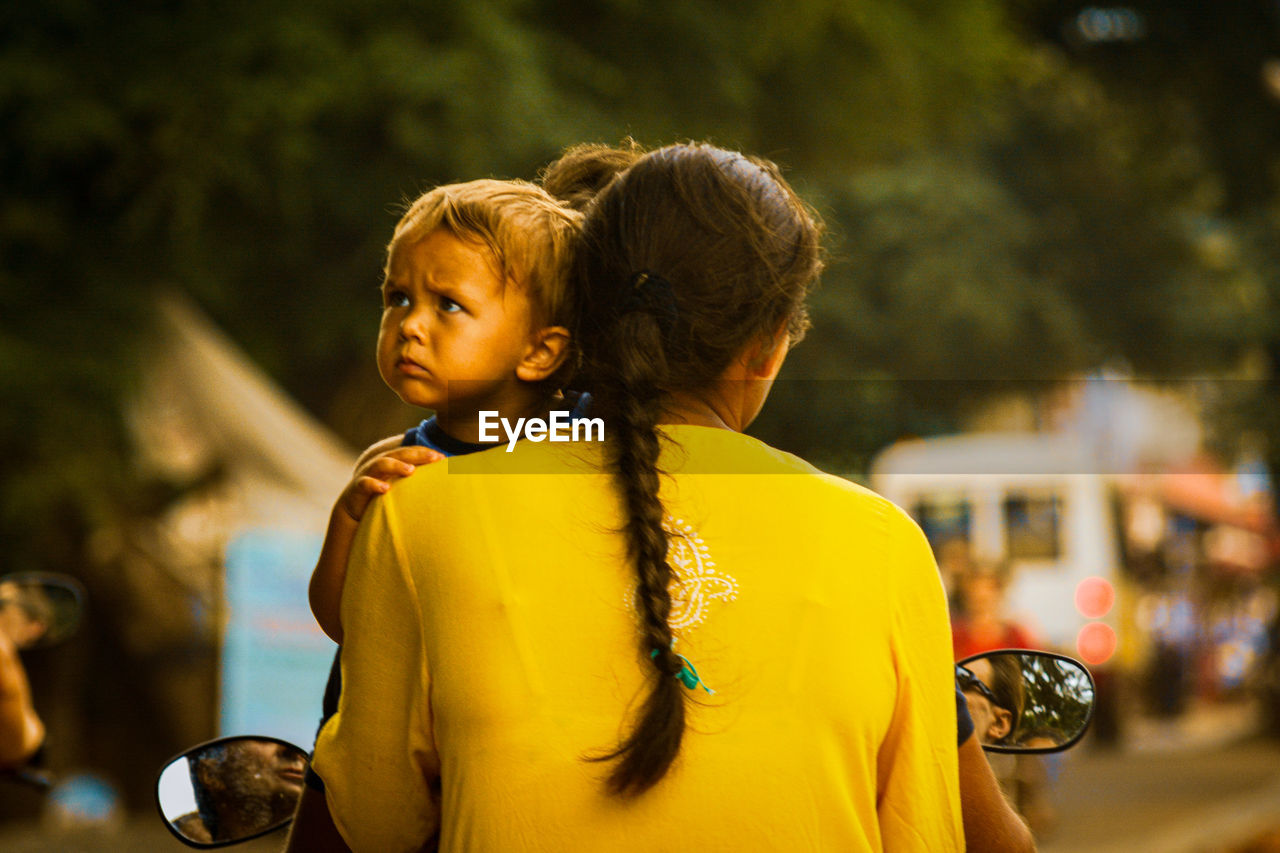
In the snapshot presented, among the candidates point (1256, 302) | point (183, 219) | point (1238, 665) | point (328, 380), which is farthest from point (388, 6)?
point (1238, 665)

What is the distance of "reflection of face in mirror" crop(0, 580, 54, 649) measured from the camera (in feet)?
8.86

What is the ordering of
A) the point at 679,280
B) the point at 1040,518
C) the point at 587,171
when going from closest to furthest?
the point at 679,280 < the point at 587,171 < the point at 1040,518

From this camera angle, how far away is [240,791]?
1.57m

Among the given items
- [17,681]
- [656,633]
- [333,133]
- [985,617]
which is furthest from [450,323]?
[985,617]

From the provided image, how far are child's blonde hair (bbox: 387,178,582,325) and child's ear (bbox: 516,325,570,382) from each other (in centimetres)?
1

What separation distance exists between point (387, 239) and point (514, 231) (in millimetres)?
6066

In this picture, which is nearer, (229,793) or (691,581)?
(691,581)

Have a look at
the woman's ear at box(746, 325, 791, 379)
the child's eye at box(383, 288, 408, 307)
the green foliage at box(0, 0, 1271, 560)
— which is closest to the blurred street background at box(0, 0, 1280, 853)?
the green foliage at box(0, 0, 1271, 560)

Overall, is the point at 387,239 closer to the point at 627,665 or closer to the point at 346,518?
the point at 346,518

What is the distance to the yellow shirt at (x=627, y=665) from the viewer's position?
1236 mm

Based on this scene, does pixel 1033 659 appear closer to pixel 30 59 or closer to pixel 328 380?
pixel 30 59

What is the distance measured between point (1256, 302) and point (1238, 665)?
10748 mm

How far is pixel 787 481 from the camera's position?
1312mm

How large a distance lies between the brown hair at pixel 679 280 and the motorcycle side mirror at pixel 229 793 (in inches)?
21.4
